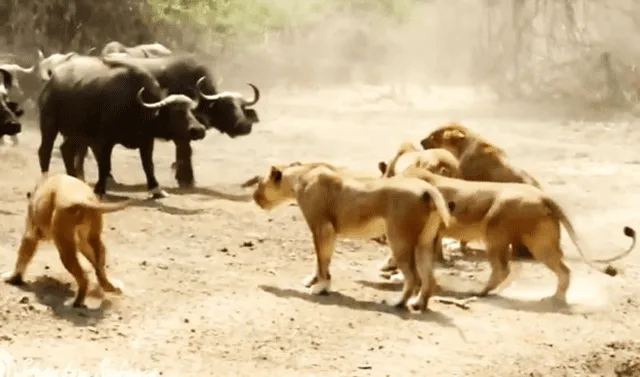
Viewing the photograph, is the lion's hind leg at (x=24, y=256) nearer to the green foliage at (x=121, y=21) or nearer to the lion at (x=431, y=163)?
the lion at (x=431, y=163)

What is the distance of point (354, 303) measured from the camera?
604 centimetres

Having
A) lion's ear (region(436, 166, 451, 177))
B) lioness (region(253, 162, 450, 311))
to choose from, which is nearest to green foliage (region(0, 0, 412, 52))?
lion's ear (region(436, 166, 451, 177))

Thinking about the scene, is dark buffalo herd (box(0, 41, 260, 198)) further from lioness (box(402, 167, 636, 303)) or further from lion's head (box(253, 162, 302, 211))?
lioness (box(402, 167, 636, 303))

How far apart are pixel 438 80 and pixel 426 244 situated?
1142cm

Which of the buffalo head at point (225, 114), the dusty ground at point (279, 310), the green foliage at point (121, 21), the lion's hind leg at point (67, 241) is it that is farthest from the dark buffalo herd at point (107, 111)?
the green foliage at point (121, 21)

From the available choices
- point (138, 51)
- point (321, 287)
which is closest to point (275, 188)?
point (321, 287)

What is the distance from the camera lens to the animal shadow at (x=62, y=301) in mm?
5362

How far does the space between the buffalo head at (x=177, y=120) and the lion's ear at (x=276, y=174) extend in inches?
120

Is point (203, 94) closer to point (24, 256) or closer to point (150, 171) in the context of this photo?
point (150, 171)

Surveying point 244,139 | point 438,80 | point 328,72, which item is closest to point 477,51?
point 438,80

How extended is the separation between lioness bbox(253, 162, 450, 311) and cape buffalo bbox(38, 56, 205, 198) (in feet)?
10.5

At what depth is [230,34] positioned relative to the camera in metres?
16.3

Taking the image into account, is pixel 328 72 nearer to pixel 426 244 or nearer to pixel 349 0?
pixel 349 0

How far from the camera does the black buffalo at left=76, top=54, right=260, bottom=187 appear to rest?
10.2 m
